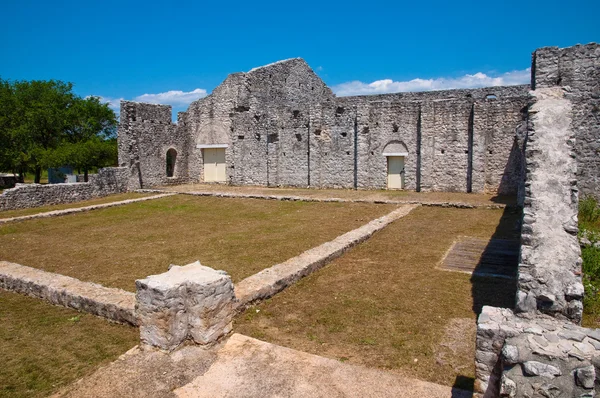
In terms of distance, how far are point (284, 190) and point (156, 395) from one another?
17.0 meters

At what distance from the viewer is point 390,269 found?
24.7ft

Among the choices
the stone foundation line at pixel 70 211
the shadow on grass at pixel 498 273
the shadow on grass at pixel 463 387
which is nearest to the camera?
the shadow on grass at pixel 463 387

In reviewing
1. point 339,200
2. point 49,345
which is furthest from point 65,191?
point 49,345

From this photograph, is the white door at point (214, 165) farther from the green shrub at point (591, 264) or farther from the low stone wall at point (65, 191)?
the green shrub at point (591, 264)

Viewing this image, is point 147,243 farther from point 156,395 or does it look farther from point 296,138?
point 296,138

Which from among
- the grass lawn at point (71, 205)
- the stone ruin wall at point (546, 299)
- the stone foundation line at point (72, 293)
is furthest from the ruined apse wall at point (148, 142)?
the stone ruin wall at point (546, 299)

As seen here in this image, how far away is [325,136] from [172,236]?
38.1ft

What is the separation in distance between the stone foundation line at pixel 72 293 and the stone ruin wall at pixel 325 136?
49.3ft

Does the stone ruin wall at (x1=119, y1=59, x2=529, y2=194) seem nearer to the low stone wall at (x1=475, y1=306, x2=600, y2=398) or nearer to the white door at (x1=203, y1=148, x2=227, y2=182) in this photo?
the white door at (x1=203, y1=148, x2=227, y2=182)

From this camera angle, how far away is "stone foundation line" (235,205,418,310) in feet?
19.5

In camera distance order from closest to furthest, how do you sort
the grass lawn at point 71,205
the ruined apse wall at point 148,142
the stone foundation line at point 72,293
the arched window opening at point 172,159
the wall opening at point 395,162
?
the stone foundation line at point 72,293
the grass lawn at point 71,205
the wall opening at point 395,162
the ruined apse wall at point 148,142
the arched window opening at point 172,159

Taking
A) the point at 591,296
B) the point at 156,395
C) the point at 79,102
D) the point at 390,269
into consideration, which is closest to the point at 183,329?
the point at 156,395

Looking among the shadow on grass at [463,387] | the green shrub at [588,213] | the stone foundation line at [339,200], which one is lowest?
the shadow on grass at [463,387]

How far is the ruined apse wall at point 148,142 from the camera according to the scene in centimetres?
2141
